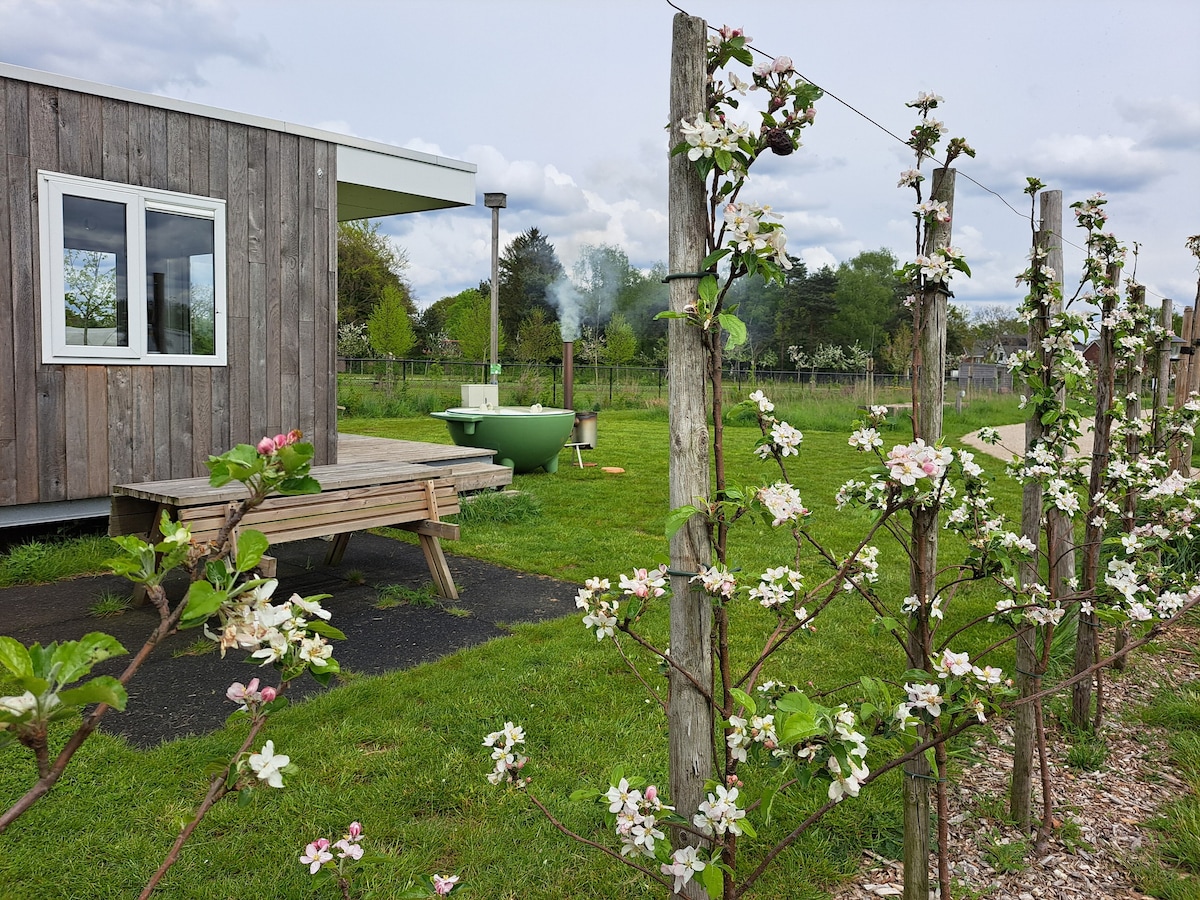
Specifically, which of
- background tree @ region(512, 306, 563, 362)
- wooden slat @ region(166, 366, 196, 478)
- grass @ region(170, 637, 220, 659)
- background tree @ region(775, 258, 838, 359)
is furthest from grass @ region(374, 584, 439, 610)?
background tree @ region(775, 258, 838, 359)

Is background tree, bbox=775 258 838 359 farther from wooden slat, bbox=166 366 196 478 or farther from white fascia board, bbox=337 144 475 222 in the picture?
wooden slat, bbox=166 366 196 478

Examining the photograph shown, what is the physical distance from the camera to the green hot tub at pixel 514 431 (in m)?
8.38

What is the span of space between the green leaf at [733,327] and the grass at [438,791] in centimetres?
51

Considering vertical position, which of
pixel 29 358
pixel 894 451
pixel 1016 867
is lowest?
pixel 1016 867

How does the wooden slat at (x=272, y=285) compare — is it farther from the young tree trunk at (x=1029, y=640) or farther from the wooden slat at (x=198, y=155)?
the young tree trunk at (x=1029, y=640)

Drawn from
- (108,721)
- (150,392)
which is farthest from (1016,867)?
(150,392)

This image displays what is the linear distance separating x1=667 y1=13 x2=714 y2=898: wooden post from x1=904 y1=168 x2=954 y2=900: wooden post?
50cm

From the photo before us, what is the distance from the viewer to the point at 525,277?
119 ft

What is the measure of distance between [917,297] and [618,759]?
5.72ft

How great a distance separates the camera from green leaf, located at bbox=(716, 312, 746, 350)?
1.47m

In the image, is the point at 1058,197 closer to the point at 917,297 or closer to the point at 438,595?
the point at 917,297

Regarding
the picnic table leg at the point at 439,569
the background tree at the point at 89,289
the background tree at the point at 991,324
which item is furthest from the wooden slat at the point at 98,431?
the background tree at the point at 991,324

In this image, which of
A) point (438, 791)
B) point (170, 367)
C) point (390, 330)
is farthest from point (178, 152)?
point (390, 330)

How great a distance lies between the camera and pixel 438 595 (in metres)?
4.76
